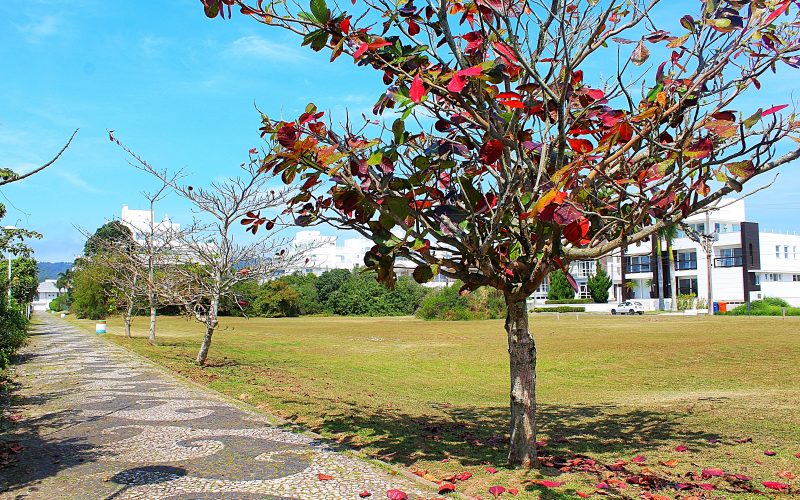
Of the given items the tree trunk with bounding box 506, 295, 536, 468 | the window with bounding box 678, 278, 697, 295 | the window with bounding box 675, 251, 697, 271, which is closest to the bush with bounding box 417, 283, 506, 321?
the window with bounding box 675, 251, 697, 271

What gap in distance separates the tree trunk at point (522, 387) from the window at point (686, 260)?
62768mm

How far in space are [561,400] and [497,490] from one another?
24.8 ft

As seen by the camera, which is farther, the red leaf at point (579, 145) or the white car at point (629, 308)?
the white car at point (629, 308)

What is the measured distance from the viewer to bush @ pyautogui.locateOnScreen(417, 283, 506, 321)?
5362 cm

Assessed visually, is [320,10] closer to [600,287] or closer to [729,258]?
[729,258]

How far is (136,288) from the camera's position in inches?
882

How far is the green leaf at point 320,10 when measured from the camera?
432 centimetres

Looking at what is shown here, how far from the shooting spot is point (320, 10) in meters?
4.36

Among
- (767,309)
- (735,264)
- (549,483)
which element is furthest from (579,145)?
(735,264)

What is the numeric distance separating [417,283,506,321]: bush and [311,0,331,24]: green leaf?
4966cm

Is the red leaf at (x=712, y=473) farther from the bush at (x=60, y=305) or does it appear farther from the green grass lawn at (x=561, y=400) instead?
the bush at (x=60, y=305)

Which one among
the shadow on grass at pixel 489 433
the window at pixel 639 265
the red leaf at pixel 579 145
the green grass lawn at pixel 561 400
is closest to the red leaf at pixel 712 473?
the green grass lawn at pixel 561 400

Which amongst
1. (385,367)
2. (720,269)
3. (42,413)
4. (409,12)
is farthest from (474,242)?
(720,269)

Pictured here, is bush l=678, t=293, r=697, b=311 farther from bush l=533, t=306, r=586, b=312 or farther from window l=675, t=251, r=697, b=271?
bush l=533, t=306, r=586, b=312
